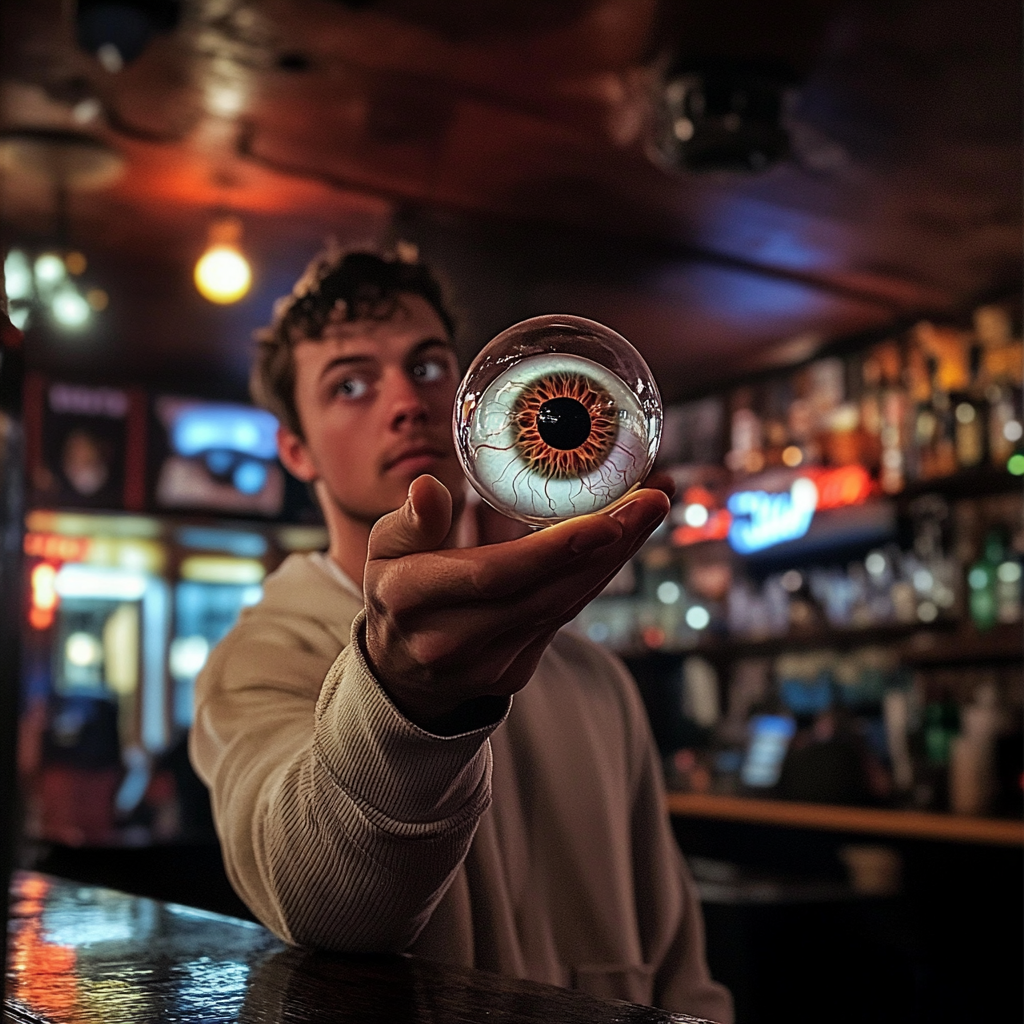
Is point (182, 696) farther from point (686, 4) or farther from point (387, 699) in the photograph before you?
point (387, 699)

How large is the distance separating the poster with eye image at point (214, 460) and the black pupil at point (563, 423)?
5757mm

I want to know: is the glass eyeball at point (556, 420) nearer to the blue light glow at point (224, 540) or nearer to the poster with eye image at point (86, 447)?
the poster with eye image at point (86, 447)

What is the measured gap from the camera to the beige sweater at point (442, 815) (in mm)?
896

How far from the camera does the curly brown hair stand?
1286 millimetres

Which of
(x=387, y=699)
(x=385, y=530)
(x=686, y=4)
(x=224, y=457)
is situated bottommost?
(x=387, y=699)

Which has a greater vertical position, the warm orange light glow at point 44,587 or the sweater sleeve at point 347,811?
the warm orange light glow at point 44,587

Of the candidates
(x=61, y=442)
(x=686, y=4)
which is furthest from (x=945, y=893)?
(x=61, y=442)

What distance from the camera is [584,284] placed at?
5.27 meters

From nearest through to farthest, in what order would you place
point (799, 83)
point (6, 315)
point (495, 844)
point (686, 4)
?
point (6, 315)
point (495, 844)
point (686, 4)
point (799, 83)

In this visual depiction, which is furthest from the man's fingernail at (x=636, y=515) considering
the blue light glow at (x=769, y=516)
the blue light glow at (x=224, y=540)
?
the blue light glow at (x=224, y=540)

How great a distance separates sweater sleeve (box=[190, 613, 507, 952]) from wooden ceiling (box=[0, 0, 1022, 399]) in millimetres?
2169

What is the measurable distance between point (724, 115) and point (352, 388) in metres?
2.48

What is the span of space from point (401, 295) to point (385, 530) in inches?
22.6

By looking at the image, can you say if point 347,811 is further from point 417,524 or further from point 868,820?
point 868,820
